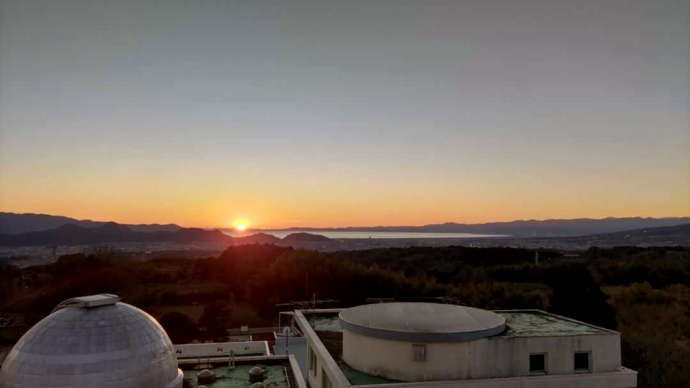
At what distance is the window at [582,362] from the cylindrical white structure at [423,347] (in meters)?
2.79

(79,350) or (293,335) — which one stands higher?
(79,350)

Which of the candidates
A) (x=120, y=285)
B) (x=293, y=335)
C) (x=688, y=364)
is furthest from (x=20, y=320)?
(x=688, y=364)

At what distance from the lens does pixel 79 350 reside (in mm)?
14578

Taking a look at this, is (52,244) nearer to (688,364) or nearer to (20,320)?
(20,320)

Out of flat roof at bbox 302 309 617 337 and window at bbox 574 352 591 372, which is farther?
flat roof at bbox 302 309 617 337

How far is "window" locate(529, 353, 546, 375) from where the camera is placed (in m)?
15.7

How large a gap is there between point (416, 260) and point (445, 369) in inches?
2914

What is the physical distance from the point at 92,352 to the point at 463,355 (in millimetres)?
11897

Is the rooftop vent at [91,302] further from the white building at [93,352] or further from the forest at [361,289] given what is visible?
the forest at [361,289]

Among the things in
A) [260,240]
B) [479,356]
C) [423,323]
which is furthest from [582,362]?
[260,240]

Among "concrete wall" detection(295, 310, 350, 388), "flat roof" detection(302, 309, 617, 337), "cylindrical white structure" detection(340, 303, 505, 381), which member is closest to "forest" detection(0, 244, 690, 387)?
"flat roof" detection(302, 309, 617, 337)

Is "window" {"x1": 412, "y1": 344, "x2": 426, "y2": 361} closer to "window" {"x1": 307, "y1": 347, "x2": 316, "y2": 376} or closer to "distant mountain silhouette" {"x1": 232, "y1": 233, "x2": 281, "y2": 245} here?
"window" {"x1": 307, "y1": 347, "x2": 316, "y2": 376}

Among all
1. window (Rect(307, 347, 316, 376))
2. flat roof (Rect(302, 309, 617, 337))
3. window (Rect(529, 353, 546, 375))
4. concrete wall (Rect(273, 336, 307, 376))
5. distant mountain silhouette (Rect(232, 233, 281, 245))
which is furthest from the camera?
distant mountain silhouette (Rect(232, 233, 281, 245))

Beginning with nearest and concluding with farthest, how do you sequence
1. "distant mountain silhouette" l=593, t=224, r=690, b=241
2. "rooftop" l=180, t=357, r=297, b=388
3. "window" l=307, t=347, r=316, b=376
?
"rooftop" l=180, t=357, r=297, b=388 → "window" l=307, t=347, r=316, b=376 → "distant mountain silhouette" l=593, t=224, r=690, b=241
